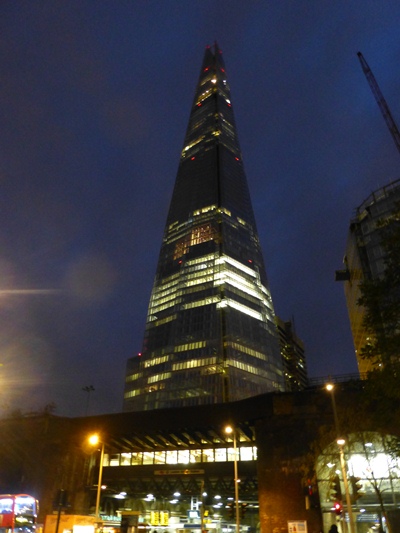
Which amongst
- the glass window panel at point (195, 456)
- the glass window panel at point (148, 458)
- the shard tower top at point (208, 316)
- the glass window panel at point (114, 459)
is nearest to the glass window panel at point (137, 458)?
the glass window panel at point (148, 458)

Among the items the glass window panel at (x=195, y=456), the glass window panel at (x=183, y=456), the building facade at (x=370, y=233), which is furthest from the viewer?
the building facade at (x=370, y=233)

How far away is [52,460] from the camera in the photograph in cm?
5388

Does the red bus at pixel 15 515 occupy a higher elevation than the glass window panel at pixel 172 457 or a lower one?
lower

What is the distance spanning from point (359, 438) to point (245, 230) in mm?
158641

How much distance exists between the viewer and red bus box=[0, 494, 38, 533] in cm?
3166

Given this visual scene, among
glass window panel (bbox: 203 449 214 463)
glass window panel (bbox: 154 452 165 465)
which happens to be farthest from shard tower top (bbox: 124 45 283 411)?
glass window panel (bbox: 203 449 214 463)

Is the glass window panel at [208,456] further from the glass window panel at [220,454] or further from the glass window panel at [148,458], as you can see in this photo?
the glass window panel at [148,458]

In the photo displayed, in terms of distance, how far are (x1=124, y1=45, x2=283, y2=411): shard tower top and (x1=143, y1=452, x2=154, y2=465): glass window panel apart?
270ft

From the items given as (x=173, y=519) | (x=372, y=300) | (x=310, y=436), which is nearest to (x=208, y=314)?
(x=173, y=519)

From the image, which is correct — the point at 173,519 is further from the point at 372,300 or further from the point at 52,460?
the point at 372,300

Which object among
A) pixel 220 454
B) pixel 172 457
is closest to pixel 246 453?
pixel 220 454

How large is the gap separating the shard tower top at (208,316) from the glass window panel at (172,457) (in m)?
83.5

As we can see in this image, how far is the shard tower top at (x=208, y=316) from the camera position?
146 m

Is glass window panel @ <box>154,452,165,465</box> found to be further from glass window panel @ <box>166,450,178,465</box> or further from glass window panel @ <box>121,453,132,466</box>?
glass window panel @ <box>121,453,132,466</box>
